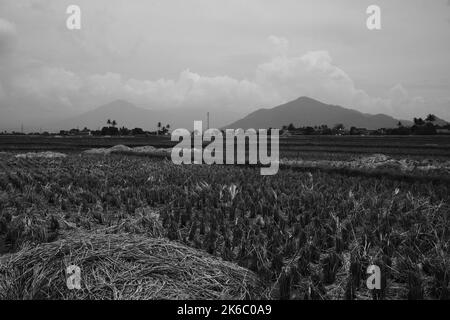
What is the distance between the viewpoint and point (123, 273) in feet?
12.0

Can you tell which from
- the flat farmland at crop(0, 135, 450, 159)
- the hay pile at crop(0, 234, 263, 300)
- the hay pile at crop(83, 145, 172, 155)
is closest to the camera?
the hay pile at crop(0, 234, 263, 300)

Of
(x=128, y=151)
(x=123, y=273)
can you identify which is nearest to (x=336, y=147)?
(x=128, y=151)

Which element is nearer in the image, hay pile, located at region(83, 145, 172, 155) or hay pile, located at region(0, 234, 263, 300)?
hay pile, located at region(0, 234, 263, 300)

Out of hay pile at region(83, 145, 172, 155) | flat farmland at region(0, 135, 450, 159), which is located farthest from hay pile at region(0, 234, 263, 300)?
hay pile at region(83, 145, 172, 155)

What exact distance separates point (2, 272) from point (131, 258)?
1.25 metres

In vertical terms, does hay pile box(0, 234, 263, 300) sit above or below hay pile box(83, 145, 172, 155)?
below

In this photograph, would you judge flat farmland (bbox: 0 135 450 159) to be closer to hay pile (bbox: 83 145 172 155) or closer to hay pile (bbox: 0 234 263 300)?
hay pile (bbox: 83 145 172 155)

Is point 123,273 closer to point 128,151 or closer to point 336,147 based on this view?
point 128,151

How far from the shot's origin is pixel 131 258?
3949 mm

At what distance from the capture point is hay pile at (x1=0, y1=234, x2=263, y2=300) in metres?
3.48

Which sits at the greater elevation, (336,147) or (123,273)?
(336,147)

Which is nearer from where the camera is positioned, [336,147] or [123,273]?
[123,273]
